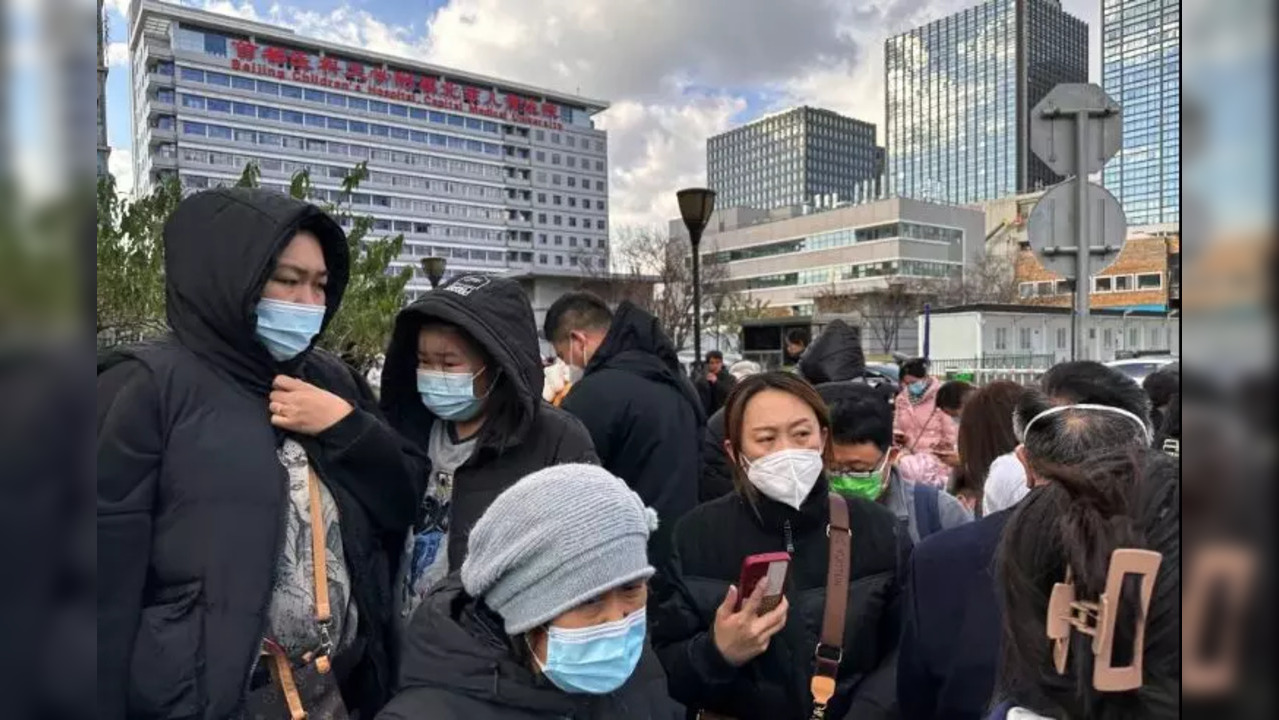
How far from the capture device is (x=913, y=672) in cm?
228

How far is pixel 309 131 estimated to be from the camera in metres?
102

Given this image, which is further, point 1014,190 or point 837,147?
point 837,147

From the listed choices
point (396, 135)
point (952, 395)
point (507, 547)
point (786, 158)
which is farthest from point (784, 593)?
point (396, 135)

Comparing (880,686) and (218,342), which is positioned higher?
(218,342)

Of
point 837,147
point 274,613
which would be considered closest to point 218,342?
point 274,613

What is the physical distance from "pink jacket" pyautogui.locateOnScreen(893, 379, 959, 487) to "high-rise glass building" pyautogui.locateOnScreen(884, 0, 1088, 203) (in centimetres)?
185

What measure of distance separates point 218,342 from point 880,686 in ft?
6.52

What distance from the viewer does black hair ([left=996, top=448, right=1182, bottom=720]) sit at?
3.50ft

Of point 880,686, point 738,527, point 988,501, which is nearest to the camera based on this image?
point 880,686

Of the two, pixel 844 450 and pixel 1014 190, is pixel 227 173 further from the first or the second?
pixel 844 450

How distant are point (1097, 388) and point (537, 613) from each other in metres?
2.46

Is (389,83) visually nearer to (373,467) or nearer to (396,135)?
(396,135)

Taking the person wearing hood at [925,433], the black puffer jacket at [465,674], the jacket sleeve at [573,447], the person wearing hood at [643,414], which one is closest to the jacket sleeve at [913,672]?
the black puffer jacket at [465,674]

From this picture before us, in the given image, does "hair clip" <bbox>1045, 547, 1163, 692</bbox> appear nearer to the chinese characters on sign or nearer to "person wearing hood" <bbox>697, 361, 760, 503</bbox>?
"person wearing hood" <bbox>697, 361, 760, 503</bbox>
